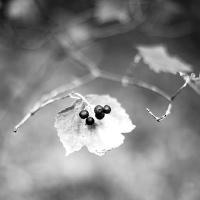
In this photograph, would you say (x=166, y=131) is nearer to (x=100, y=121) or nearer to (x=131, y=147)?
(x=131, y=147)

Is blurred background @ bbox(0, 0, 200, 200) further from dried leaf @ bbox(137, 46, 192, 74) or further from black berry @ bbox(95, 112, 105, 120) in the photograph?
black berry @ bbox(95, 112, 105, 120)

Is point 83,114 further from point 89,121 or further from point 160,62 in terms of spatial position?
point 160,62

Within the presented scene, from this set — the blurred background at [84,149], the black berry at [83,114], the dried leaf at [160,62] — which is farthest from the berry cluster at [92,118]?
the blurred background at [84,149]

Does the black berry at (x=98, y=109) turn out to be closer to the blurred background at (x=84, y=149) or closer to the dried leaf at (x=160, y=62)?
the dried leaf at (x=160, y=62)

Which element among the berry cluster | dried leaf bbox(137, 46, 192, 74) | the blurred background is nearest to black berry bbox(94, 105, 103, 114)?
the berry cluster

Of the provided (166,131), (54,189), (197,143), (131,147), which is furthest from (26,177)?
(197,143)

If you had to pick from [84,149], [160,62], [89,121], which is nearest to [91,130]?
[89,121]
